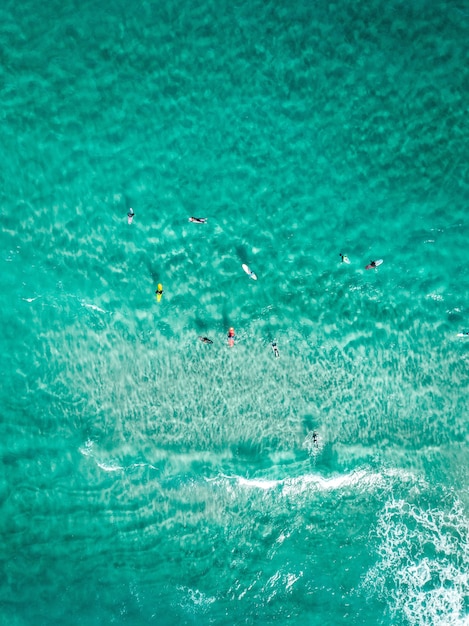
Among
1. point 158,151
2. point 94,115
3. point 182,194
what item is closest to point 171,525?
point 182,194

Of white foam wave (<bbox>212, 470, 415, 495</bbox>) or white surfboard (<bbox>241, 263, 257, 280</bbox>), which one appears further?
white foam wave (<bbox>212, 470, 415, 495</bbox>)

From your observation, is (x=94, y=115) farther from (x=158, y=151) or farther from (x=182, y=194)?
(x=182, y=194)

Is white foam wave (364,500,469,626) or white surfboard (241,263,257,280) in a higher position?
white surfboard (241,263,257,280)

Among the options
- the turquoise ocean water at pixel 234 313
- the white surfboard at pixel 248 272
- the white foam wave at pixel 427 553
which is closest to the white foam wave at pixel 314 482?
the turquoise ocean water at pixel 234 313

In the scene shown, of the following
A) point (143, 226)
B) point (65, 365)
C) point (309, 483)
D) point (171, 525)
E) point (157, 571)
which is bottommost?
point (157, 571)

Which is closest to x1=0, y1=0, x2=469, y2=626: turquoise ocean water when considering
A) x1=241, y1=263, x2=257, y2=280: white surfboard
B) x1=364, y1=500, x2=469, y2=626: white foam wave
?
x1=364, y1=500, x2=469, y2=626: white foam wave

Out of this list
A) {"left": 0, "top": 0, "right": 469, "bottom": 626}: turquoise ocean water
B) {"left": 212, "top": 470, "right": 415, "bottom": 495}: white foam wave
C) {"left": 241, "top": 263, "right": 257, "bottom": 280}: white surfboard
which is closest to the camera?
{"left": 0, "top": 0, "right": 469, "bottom": 626}: turquoise ocean water

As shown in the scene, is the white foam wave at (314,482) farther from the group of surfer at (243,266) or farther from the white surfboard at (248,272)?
the white surfboard at (248,272)

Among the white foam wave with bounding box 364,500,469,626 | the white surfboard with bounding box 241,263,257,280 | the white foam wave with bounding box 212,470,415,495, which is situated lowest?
the white foam wave with bounding box 364,500,469,626

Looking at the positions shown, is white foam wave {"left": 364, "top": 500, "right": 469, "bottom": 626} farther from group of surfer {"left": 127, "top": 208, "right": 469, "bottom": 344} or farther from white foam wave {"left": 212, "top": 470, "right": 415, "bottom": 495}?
group of surfer {"left": 127, "top": 208, "right": 469, "bottom": 344}
